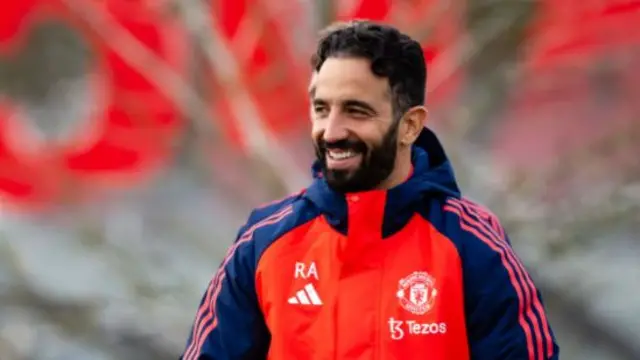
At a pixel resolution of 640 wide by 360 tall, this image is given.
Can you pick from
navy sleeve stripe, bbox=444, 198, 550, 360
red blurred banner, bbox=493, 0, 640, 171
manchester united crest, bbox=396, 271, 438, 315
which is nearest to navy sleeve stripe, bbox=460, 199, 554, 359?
navy sleeve stripe, bbox=444, 198, 550, 360

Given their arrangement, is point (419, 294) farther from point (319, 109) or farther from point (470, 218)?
point (319, 109)

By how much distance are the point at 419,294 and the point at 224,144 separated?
1.22m

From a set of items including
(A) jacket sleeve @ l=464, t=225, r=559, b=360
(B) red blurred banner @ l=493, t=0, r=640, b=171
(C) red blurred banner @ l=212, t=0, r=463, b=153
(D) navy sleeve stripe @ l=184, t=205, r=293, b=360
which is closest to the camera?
(A) jacket sleeve @ l=464, t=225, r=559, b=360

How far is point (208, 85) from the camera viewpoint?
7.82ft

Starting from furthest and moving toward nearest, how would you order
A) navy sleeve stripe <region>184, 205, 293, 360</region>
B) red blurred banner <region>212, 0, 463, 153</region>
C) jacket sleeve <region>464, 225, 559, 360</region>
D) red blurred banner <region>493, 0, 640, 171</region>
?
1. red blurred banner <region>212, 0, 463, 153</region>
2. red blurred banner <region>493, 0, 640, 171</region>
3. navy sleeve stripe <region>184, 205, 293, 360</region>
4. jacket sleeve <region>464, 225, 559, 360</region>

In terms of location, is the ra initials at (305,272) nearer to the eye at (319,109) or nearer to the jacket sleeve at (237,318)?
the jacket sleeve at (237,318)

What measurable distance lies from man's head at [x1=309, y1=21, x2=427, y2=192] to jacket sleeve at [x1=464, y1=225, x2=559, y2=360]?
0.55 feet

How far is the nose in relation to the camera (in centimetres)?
123

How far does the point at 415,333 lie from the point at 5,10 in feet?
5.47

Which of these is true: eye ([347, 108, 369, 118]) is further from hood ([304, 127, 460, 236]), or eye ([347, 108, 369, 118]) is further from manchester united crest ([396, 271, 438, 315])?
manchester united crest ([396, 271, 438, 315])

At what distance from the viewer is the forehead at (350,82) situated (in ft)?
4.07

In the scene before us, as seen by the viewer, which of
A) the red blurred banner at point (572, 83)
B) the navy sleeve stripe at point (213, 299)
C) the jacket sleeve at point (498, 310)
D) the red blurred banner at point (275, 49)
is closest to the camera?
the jacket sleeve at point (498, 310)

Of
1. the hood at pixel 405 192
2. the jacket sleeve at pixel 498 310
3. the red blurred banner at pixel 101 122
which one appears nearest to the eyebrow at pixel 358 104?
the hood at pixel 405 192

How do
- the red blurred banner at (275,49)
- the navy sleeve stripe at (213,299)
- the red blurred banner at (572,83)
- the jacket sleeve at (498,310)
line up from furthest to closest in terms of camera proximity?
1. the red blurred banner at (275,49)
2. the red blurred banner at (572,83)
3. the navy sleeve stripe at (213,299)
4. the jacket sleeve at (498,310)
